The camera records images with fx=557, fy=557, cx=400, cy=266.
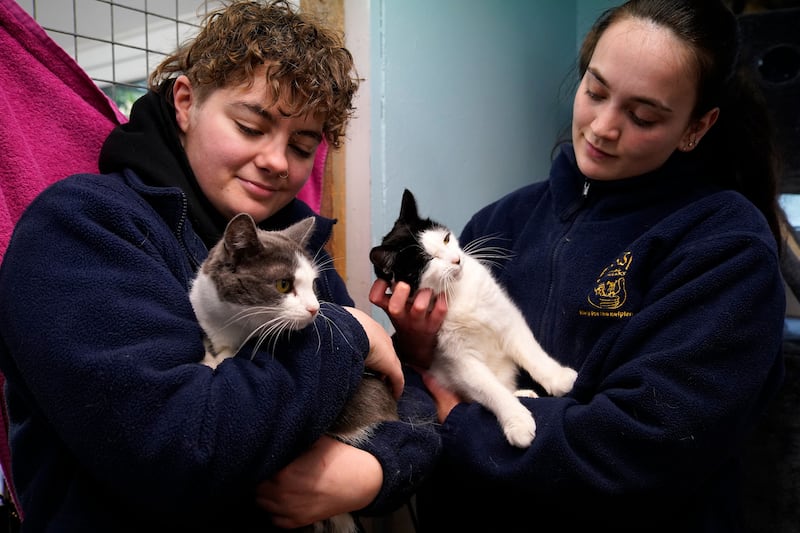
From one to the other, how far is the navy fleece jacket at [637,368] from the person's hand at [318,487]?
267 mm

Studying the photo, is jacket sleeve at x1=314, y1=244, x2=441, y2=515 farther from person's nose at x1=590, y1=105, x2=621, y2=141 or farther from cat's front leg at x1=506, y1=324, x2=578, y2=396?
person's nose at x1=590, y1=105, x2=621, y2=141

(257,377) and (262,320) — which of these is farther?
(262,320)

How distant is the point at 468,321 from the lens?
1363 mm

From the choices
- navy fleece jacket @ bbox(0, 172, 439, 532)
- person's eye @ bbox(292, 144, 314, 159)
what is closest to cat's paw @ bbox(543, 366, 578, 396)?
navy fleece jacket @ bbox(0, 172, 439, 532)

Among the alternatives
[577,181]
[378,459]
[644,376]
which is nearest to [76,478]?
[378,459]

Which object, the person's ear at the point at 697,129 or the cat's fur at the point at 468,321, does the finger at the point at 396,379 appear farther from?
the person's ear at the point at 697,129

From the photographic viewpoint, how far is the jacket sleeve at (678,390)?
3.26 ft

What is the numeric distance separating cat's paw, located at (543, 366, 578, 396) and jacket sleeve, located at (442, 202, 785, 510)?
12 centimetres

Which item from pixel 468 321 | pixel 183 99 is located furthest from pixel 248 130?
pixel 468 321

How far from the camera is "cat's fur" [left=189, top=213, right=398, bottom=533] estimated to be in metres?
0.99

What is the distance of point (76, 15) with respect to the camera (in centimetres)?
141

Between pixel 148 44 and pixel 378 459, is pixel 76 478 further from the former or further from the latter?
pixel 148 44

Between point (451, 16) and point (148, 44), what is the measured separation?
45.1 inches

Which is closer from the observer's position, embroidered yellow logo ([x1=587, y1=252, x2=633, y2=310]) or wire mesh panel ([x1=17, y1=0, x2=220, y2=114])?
embroidered yellow logo ([x1=587, y1=252, x2=633, y2=310])
